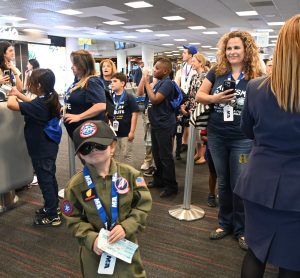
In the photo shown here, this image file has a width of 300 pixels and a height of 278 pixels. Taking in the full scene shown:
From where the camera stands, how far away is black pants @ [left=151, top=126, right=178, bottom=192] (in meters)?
3.37

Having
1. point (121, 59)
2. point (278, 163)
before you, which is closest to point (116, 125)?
point (278, 163)

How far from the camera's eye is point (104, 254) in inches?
52.9

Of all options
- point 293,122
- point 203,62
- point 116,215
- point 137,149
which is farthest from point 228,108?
point 137,149

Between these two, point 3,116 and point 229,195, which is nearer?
point 229,195

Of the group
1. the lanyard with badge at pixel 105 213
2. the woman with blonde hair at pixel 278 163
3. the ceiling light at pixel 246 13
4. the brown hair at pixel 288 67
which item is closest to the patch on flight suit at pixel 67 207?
the lanyard with badge at pixel 105 213

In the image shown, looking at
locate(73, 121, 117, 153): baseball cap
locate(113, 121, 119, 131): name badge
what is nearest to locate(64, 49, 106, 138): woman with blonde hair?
locate(113, 121, 119, 131): name badge

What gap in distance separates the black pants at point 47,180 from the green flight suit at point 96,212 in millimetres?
1449

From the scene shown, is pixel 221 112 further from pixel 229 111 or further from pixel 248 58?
pixel 248 58

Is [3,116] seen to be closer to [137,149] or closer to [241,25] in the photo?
[137,149]

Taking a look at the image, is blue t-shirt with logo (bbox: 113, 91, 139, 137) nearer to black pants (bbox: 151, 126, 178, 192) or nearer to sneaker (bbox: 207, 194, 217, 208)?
black pants (bbox: 151, 126, 178, 192)

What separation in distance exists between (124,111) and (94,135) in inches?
84.2

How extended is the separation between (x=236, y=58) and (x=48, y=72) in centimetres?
146

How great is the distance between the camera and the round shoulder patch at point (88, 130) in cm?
134

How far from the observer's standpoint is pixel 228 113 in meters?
2.21
